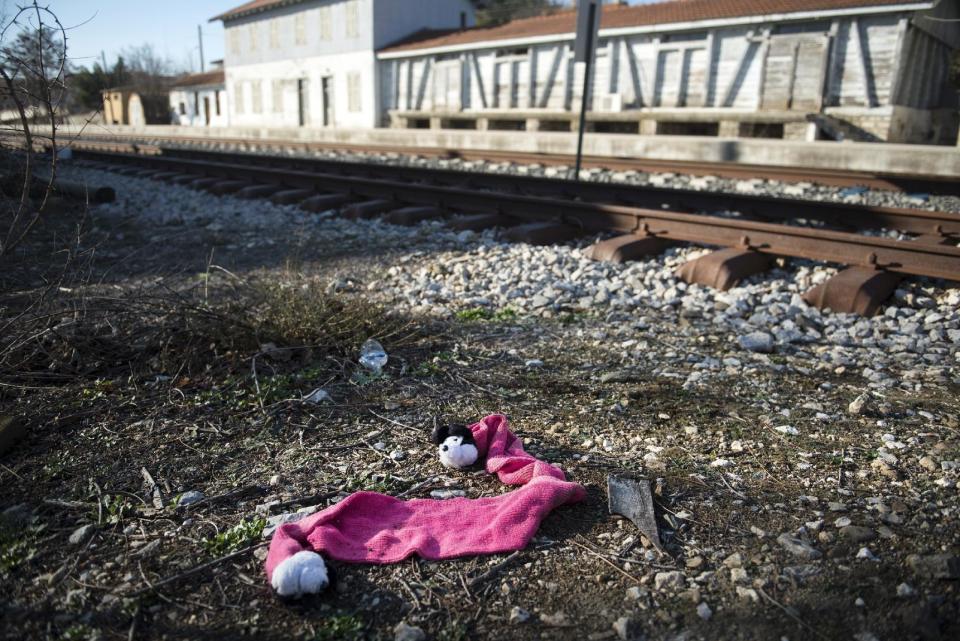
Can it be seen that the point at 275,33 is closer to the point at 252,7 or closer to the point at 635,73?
the point at 252,7

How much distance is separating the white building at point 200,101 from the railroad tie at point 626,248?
43262mm

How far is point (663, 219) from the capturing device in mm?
6555

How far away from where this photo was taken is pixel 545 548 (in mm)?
2254

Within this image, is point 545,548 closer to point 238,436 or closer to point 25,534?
point 238,436

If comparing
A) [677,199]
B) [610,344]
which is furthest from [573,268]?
[677,199]

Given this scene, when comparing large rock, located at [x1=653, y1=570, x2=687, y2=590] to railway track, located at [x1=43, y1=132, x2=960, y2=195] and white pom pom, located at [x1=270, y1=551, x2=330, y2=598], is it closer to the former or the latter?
white pom pom, located at [x1=270, y1=551, x2=330, y2=598]

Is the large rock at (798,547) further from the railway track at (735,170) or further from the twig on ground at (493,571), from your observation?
the railway track at (735,170)

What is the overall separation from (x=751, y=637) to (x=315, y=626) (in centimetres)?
120

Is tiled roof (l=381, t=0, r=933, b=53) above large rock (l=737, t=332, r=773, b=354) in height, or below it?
above

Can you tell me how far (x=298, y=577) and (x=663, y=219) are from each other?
5.42 metres

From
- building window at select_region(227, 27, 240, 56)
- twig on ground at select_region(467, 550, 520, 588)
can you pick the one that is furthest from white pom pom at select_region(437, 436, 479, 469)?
Answer: building window at select_region(227, 27, 240, 56)

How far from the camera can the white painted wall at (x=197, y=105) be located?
150ft

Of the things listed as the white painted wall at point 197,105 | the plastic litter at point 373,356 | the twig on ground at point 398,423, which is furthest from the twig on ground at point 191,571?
the white painted wall at point 197,105

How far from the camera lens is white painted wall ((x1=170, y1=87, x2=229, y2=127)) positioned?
45.8 meters
